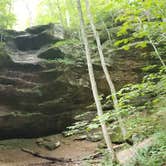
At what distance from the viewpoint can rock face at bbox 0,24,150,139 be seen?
14.1m

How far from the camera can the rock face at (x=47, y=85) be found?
14070 millimetres

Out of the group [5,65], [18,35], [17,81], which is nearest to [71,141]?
[17,81]

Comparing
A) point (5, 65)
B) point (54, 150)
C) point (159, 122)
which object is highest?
point (5, 65)

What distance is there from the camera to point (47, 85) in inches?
570

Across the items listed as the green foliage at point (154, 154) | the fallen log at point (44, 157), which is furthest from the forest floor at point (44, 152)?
the green foliage at point (154, 154)

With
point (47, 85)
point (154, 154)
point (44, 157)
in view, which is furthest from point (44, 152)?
point (154, 154)

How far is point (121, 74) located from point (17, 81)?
627 centimetres

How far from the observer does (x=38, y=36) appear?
17.2 m

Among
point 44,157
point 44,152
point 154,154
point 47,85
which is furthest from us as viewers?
point 47,85

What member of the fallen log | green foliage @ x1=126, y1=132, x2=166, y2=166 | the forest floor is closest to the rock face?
the forest floor

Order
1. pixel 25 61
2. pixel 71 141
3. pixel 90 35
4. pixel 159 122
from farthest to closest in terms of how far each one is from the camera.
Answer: pixel 90 35
pixel 25 61
pixel 71 141
pixel 159 122

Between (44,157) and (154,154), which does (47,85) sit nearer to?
(44,157)

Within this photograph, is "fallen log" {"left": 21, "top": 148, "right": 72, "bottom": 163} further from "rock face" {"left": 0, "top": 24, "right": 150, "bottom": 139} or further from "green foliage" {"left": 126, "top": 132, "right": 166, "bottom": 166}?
"green foliage" {"left": 126, "top": 132, "right": 166, "bottom": 166}

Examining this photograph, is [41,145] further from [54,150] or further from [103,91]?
[103,91]
